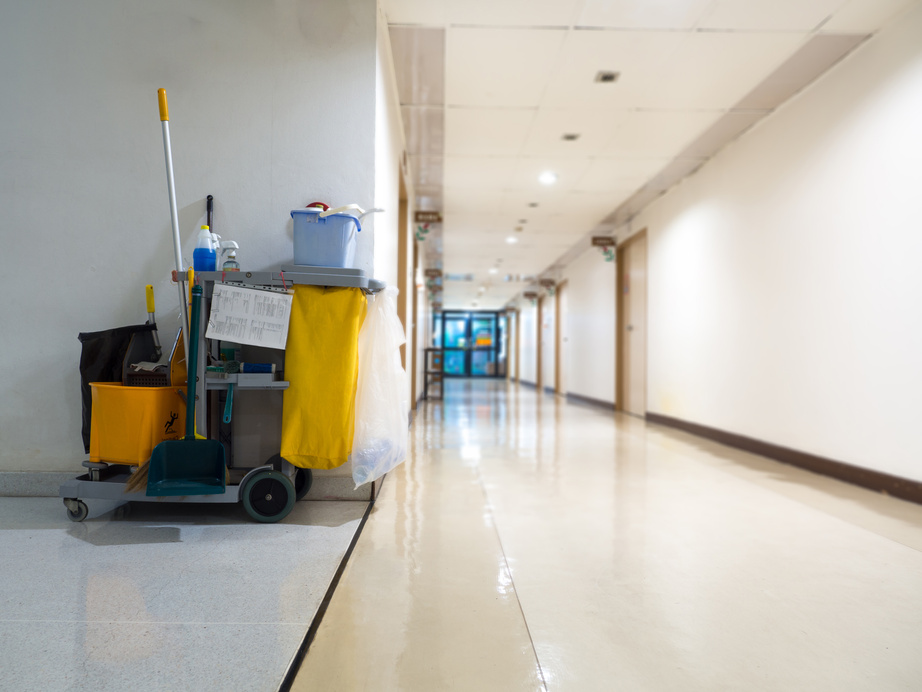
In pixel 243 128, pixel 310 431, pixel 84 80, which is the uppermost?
pixel 84 80

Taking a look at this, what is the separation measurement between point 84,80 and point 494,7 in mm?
2144

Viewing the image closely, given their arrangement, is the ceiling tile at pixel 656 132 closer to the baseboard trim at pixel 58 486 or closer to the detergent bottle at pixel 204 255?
the detergent bottle at pixel 204 255

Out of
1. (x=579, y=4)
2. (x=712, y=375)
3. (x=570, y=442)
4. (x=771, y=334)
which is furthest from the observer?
(x=712, y=375)

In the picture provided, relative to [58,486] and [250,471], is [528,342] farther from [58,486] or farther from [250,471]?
[250,471]

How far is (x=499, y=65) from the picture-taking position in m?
3.72

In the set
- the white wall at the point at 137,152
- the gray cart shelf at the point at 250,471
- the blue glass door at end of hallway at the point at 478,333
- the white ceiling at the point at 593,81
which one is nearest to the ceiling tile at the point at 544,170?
the white ceiling at the point at 593,81

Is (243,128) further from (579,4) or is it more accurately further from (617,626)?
(617,626)

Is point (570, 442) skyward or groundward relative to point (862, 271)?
groundward

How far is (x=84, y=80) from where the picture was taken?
2.67 meters

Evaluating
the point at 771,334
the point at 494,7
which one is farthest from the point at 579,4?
the point at 771,334

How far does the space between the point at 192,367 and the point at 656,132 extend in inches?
168

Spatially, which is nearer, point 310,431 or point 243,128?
point 310,431

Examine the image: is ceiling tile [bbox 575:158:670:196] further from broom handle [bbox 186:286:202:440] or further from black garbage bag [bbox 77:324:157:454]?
black garbage bag [bbox 77:324:157:454]

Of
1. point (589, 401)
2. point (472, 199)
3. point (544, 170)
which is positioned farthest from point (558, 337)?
point (544, 170)
